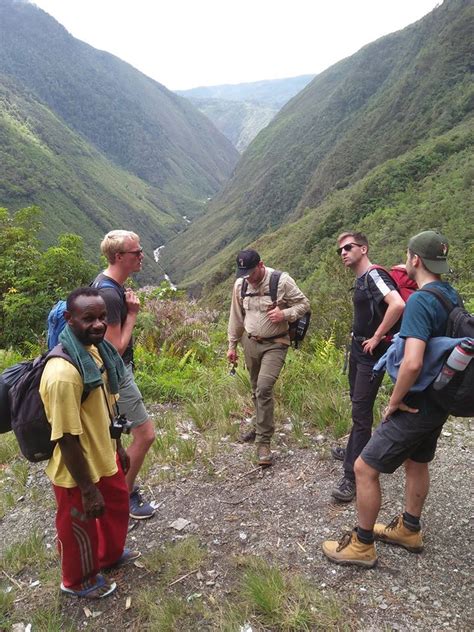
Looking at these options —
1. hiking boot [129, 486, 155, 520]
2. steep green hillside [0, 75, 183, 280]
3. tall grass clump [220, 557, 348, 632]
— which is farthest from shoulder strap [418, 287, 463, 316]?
steep green hillside [0, 75, 183, 280]

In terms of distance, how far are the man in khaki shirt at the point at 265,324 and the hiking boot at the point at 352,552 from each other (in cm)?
132

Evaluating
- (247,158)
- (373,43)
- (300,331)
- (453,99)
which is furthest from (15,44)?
(300,331)

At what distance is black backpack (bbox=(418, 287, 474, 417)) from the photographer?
2.29m

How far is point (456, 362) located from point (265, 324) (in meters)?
2.09

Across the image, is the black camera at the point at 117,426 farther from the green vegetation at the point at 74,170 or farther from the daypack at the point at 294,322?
the green vegetation at the point at 74,170

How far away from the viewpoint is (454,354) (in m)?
2.28

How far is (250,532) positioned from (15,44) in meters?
240

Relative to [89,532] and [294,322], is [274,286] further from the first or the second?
[89,532]

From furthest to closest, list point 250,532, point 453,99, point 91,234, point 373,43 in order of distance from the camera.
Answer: point 373,43
point 91,234
point 453,99
point 250,532

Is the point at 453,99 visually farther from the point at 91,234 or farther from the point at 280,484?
the point at 91,234

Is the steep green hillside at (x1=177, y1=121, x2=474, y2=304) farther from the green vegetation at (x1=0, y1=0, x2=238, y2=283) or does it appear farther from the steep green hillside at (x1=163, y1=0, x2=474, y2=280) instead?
the green vegetation at (x1=0, y1=0, x2=238, y2=283)

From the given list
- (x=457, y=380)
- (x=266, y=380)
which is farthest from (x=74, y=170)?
(x=457, y=380)

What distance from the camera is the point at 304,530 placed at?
3.28 metres

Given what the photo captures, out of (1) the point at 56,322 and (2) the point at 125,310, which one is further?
(2) the point at 125,310
